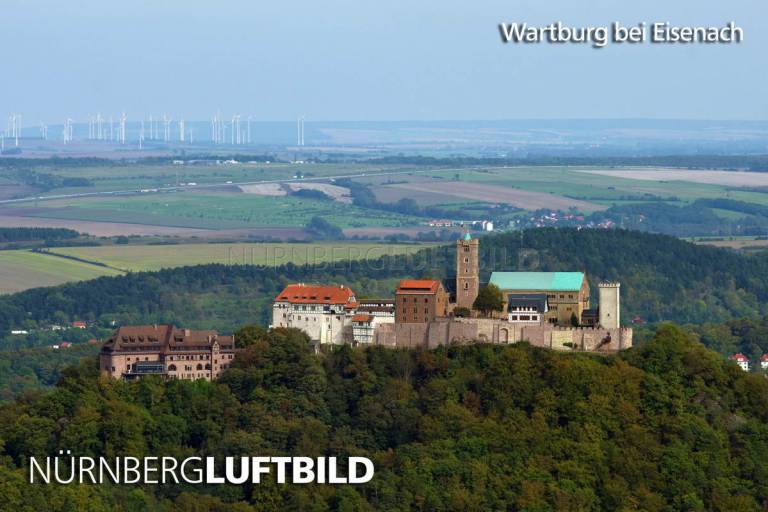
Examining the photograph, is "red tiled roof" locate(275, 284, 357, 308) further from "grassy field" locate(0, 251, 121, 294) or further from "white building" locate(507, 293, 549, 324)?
"grassy field" locate(0, 251, 121, 294)

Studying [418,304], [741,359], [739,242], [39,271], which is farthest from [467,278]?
[739,242]

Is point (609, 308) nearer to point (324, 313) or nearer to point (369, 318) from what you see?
point (369, 318)

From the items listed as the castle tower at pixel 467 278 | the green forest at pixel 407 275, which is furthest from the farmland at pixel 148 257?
the castle tower at pixel 467 278

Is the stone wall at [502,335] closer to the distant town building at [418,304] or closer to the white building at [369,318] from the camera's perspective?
the distant town building at [418,304]

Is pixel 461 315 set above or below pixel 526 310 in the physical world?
below

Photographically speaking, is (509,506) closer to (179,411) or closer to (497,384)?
(497,384)

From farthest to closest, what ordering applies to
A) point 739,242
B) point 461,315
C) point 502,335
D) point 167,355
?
point 739,242 < point 461,315 < point 502,335 < point 167,355

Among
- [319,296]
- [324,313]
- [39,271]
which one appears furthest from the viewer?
[39,271]
